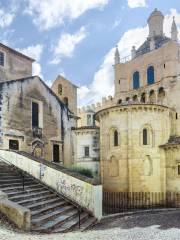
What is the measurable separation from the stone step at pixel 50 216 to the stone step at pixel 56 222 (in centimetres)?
15

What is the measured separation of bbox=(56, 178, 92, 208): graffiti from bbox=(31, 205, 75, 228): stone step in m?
0.73

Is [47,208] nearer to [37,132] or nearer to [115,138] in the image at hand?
[115,138]

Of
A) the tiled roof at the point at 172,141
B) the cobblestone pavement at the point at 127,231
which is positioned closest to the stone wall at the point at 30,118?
the tiled roof at the point at 172,141

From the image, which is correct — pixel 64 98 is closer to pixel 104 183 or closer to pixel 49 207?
pixel 104 183

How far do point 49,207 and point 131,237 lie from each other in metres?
4.10

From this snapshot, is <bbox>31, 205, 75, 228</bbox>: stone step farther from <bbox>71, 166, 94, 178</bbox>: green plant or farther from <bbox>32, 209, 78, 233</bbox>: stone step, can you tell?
<bbox>71, 166, 94, 178</bbox>: green plant

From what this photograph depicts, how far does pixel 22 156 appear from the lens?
17406 mm

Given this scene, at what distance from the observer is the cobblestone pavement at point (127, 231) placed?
31.4ft

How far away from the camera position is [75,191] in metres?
15.5

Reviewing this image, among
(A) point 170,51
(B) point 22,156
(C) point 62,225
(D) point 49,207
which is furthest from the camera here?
(A) point 170,51

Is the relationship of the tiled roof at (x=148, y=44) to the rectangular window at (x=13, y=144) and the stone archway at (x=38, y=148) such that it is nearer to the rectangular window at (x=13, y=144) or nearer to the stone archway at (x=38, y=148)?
the stone archway at (x=38, y=148)

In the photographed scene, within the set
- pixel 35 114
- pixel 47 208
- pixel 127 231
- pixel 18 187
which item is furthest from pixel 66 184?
pixel 35 114

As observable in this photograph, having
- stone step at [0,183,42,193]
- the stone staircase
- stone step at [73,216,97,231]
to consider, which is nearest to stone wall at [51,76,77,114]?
the stone staircase

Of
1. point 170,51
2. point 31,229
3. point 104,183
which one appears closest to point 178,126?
point 170,51
